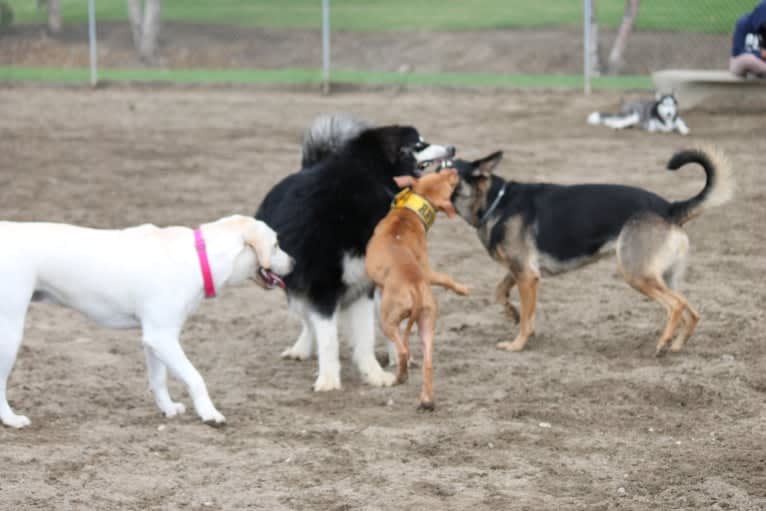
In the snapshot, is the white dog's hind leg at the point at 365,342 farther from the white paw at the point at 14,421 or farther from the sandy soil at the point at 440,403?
the white paw at the point at 14,421

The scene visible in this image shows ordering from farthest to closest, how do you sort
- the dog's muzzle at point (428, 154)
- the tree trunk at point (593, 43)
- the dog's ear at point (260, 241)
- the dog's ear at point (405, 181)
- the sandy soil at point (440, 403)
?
the tree trunk at point (593, 43) < the dog's muzzle at point (428, 154) < the dog's ear at point (405, 181) < the dog's ear at point (260, 241) < the sandy soil at point (440, 403)

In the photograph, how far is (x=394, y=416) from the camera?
247 inches

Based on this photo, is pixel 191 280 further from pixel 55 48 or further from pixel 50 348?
pixel 55 48

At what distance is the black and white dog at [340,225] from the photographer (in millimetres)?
6727

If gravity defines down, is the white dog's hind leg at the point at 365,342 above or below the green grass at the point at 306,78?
below

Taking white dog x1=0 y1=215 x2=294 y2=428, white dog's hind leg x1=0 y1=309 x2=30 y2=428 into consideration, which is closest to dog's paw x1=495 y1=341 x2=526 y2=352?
white dog x1=0 y1=215 x2=294 y2=428

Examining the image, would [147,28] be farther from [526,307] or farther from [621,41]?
[526,307]

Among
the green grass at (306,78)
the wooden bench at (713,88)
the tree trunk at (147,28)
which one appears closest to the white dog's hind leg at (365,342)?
the wooden bench at (713,88)

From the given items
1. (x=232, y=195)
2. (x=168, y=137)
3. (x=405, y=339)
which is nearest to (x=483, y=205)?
(x=405, y=339)

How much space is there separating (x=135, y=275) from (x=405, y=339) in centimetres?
138

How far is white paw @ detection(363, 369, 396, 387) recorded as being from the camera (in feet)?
22.8

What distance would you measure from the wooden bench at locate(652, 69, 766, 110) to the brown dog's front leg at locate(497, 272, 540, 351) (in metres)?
9.01

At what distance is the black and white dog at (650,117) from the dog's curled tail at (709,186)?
25.9 feet

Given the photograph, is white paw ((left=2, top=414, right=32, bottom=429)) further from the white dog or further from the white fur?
the white fur
